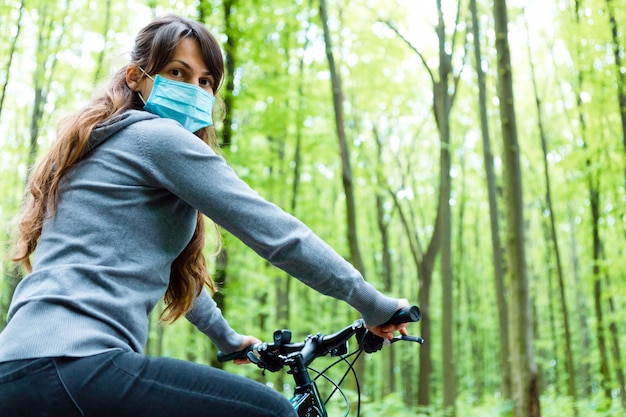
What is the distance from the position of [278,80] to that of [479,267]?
26828mm

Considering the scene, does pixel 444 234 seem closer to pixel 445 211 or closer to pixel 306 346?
pixel 445 211

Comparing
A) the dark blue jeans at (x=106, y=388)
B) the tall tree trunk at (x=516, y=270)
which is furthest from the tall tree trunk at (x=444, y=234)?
the dark blue jeans at (x=106, y=388)

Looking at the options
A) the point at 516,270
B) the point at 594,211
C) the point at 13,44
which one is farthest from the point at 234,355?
the point at 594,211

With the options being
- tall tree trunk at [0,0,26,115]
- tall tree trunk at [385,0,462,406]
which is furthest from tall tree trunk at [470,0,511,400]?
→ tall tree trunk at [0,0,26,115]

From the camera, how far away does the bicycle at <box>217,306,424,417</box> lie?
2.06 m

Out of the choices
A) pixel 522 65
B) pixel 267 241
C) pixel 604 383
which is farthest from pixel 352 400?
pixel 522 65

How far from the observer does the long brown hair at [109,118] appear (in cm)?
169

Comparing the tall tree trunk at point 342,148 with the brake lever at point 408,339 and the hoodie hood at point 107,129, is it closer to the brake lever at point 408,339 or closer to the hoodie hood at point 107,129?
Answer: the brake lever at point 408,339

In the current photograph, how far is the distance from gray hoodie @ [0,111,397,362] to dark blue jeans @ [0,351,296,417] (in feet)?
0.15

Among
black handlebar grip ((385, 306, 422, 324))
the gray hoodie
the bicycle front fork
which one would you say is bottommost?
the bicycle front fork

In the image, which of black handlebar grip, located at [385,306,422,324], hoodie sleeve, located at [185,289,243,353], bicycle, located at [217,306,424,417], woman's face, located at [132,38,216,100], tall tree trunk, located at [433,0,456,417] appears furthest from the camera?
tall tree trunk, located at [433,0,456,417]

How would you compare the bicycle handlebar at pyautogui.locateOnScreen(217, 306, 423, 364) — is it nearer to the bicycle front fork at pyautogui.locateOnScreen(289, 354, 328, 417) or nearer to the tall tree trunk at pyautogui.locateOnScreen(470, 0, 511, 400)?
the bicycle front fork at pyautogui.locateOnScreen(289, 354, 328, 417)

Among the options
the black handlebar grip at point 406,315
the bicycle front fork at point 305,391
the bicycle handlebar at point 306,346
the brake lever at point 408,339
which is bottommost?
the bicycle front fork at point 305,391

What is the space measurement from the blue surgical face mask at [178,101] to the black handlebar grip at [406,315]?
2.80 ft
